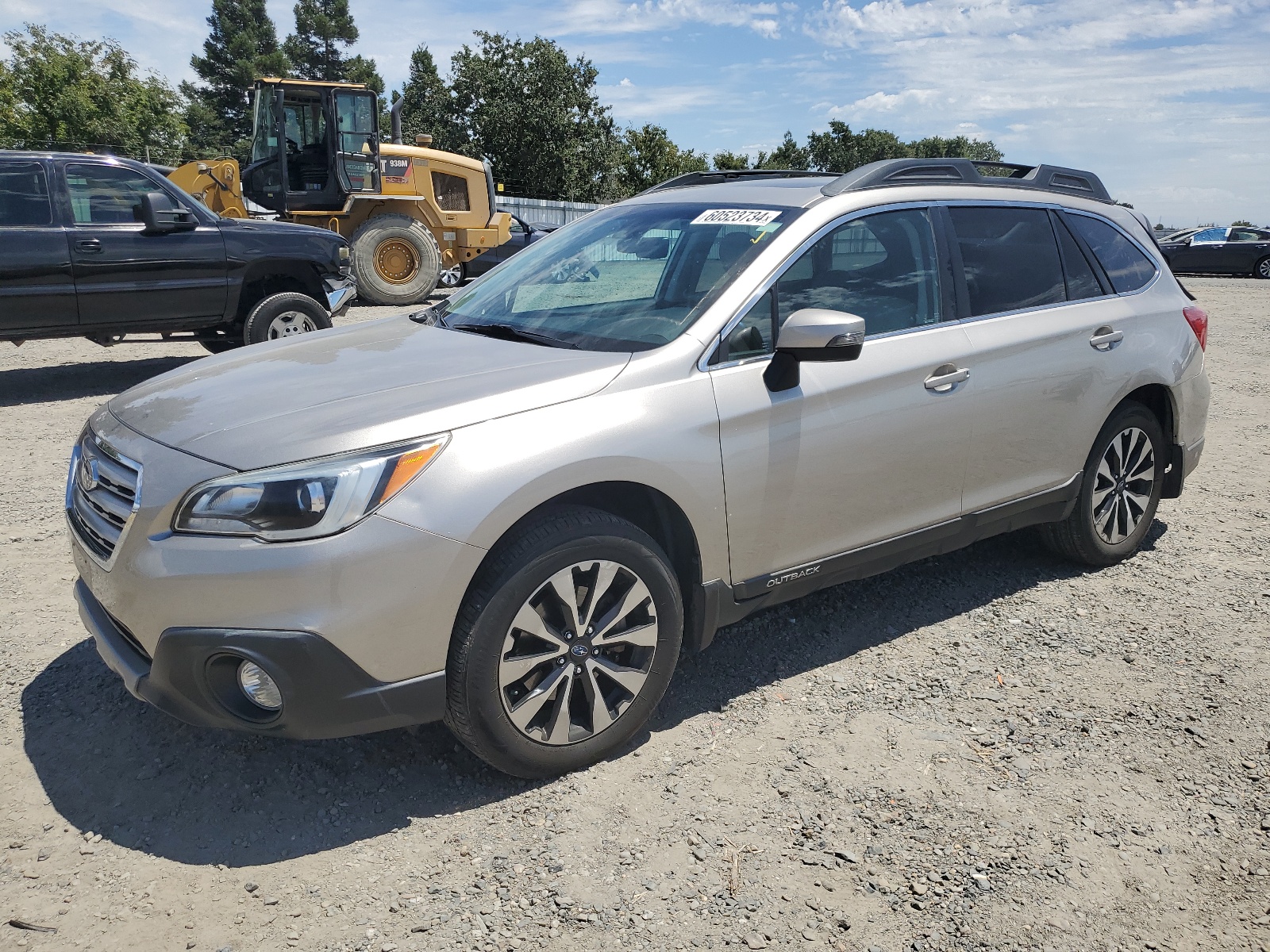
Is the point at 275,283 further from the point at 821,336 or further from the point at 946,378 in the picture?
the point at 821,336

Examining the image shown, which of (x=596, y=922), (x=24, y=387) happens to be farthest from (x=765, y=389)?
(x=24, y=387)

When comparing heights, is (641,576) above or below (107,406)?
below

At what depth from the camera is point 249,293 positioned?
30.8 ft

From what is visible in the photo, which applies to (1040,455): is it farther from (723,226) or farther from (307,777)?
(307,777)

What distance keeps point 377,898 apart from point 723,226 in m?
2.49

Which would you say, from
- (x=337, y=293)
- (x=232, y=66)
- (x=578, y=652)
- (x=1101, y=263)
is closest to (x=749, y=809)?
(x=578, y=652)

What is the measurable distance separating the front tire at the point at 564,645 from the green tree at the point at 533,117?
4884 centimetres

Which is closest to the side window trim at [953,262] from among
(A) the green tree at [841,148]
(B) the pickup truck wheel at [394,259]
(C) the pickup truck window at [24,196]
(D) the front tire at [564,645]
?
(D) the front tire at [564,645]

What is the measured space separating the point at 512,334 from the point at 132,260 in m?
6.41

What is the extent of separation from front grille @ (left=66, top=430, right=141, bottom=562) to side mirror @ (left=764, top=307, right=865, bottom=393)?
6.33ft

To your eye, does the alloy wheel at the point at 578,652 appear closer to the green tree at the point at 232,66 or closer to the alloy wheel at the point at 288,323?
the alloy wheel at the point at 288,323

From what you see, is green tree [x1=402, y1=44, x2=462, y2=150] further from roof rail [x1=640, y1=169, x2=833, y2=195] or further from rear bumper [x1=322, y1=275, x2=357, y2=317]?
roof rail [x1=640, y1=169, x2=833, y2=195]

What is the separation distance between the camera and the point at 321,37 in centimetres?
7519

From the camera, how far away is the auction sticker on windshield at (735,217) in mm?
3600
